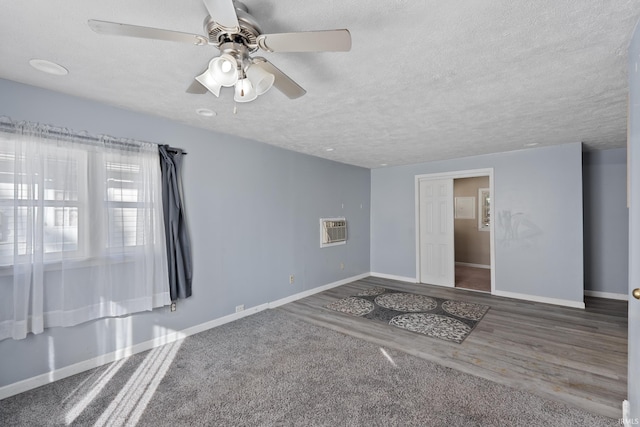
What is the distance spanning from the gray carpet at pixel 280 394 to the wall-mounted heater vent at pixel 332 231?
2.33m

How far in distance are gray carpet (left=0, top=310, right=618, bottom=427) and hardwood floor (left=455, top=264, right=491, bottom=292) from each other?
317 centimetres

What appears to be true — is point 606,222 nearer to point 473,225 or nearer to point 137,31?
point 473,225

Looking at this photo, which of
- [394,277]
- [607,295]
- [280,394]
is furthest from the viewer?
[394,277]

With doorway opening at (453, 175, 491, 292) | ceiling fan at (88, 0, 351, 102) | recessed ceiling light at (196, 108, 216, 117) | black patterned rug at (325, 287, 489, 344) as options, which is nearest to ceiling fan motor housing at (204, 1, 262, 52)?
ceiling fan at (88, 0, 351, 102)

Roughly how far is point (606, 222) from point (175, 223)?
617 cm

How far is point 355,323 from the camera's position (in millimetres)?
3576

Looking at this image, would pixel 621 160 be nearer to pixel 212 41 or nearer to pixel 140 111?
pixel 212 41

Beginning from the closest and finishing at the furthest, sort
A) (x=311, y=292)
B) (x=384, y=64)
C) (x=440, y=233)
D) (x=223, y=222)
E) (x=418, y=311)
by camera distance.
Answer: (x=384, y=64) < (x=223, y=222) < (x=418, y=311) < (x=311, y=292) < (x=440, y=233)

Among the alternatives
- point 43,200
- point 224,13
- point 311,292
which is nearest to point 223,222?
point 43,200

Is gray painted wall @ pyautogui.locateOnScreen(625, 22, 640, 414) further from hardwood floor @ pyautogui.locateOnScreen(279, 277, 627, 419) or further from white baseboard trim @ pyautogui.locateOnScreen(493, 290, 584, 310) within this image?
white baseboard trim @ pyautogui.locateOnScreen(493, 290, 584, 310)

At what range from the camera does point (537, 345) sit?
2955mm

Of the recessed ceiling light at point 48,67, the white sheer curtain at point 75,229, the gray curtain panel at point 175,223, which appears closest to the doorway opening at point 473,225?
the gray curtain panel at point 175,223

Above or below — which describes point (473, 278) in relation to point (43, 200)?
below

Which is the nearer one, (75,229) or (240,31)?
(240,31)
